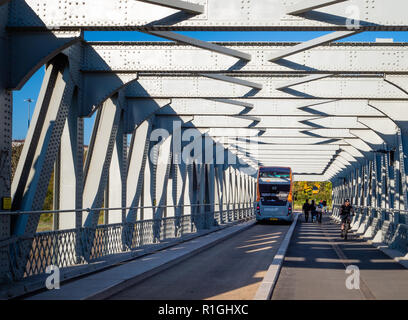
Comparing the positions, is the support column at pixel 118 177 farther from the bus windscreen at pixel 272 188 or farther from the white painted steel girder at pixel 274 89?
the bus windscreen at pixel 272 188

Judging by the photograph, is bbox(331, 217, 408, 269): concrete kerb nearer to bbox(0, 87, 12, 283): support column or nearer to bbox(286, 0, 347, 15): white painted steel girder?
bbox(286, 0, 347, 15): white painted steel girder

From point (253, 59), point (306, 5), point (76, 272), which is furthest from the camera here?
point (253, 59)

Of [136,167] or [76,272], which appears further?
[136,167]

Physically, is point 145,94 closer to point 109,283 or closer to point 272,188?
point 109,283

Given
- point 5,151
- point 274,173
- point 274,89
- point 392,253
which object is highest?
point 274,89

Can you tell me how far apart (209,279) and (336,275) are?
2.66 meters

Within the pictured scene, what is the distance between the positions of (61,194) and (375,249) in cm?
1084

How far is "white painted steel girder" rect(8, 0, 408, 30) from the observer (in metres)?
10.1

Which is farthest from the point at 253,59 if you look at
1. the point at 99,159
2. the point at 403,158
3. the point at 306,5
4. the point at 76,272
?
the point at 403,158

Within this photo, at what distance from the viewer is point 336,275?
12.6 metres

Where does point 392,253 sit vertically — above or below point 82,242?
below

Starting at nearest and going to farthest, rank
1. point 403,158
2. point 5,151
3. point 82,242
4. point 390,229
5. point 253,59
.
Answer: point 5,151 → point 82,242 → point 253,59 → point 403,158 → point 390,229

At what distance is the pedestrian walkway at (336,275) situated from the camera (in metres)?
9.91
